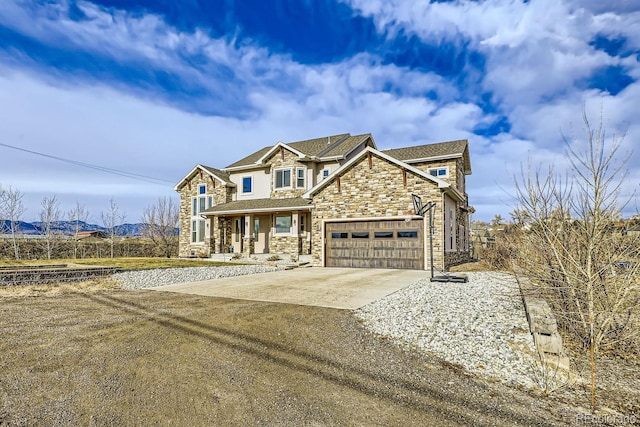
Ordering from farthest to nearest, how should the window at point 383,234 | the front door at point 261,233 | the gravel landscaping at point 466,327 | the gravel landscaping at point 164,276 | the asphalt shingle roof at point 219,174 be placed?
the asphalt shingle roof at point 219,174 → the front door at point 261,233 → the window at point 383,234 → the gravel landscaping at point 164,276 → the gravel landscaping at point 466,327

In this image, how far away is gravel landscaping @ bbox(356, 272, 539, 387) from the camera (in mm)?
4551

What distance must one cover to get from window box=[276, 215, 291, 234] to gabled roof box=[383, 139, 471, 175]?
333 inches

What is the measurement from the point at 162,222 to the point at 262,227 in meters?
17.6

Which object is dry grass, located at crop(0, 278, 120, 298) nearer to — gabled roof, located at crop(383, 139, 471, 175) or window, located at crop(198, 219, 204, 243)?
window, located at crop(198, 219, 204, 243)

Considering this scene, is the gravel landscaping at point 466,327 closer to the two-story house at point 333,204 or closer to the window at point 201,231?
the two-story house at point 333,204

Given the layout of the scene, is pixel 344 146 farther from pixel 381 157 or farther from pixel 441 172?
pixel 381 157

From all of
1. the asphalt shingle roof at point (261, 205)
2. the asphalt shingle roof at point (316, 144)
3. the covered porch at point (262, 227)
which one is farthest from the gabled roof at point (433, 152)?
the covered porch at point (262, 227)

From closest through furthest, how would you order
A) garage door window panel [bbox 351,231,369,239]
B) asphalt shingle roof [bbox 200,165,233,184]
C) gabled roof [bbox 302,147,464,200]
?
gabled roof [bbox 302,147,464,200], garage door window panel [bbox 351,231,369,239], asphalt shingle roof [bbox 200,165,233,184]

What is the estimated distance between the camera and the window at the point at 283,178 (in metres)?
22.9

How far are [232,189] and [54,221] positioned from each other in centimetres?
1907

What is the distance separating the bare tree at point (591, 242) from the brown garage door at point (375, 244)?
9750 millimetres

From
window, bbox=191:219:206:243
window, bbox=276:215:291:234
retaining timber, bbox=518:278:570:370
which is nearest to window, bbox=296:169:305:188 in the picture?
window, bbox=276:215:291:234

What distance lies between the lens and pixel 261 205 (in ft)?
72.3

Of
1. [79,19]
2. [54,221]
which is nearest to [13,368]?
[79,19]
